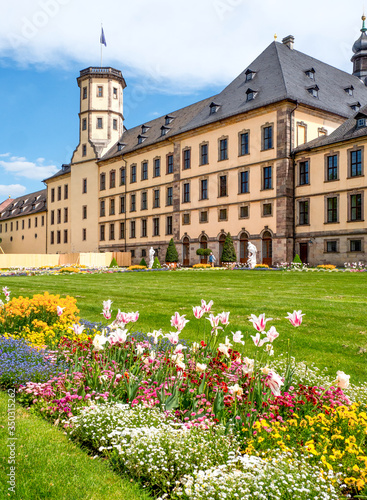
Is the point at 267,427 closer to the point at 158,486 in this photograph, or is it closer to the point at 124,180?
the point at 158,486

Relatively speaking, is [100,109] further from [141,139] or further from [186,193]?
[186,193]

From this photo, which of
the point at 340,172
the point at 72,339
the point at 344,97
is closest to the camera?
the point at 72,339

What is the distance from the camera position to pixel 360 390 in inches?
199

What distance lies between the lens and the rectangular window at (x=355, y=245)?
32594mm

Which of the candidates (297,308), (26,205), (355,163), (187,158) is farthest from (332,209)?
(26,205)

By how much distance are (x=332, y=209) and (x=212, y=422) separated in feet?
109

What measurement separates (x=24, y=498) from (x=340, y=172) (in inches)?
1350

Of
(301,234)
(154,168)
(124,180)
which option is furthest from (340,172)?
(124,180)

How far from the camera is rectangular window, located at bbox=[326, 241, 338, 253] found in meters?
34.0

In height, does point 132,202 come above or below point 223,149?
below

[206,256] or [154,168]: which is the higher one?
[154,168]

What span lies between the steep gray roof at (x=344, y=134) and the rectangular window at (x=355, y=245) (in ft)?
24.4

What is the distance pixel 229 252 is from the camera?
3706 cm

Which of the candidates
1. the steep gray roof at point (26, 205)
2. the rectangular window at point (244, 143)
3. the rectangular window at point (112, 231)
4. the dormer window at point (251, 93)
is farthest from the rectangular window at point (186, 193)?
the steep gray roof at point (26, 205)
